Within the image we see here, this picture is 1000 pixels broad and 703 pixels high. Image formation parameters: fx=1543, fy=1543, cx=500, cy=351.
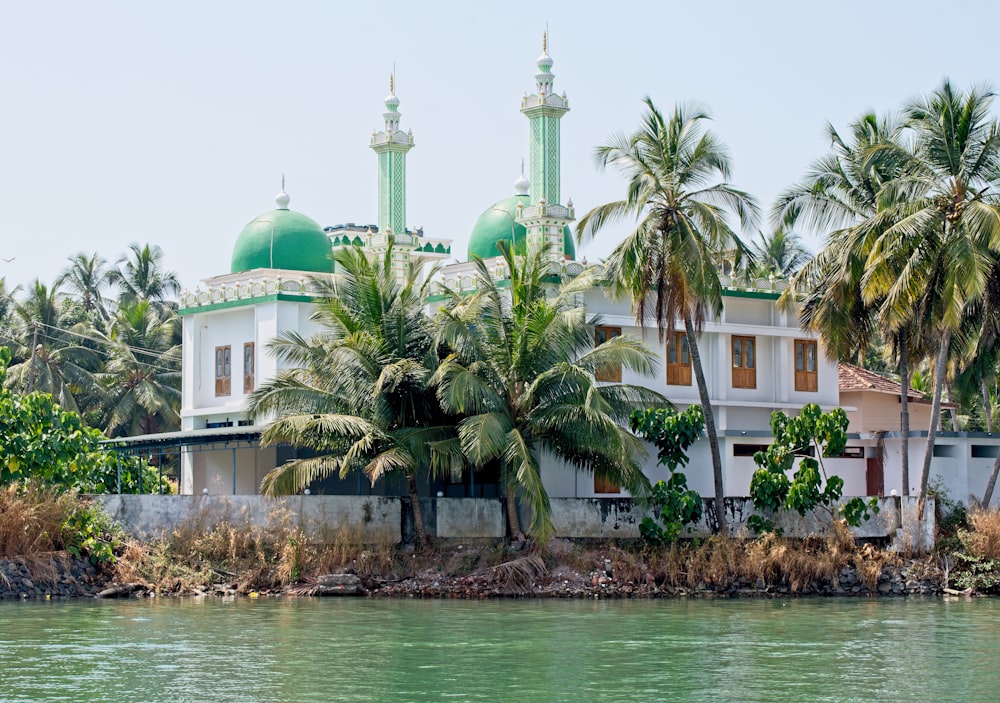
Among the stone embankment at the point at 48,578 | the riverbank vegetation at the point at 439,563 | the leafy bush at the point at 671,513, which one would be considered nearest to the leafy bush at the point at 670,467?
the leafy bush at the point at 671,513

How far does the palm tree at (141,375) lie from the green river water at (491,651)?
22081 millimetres

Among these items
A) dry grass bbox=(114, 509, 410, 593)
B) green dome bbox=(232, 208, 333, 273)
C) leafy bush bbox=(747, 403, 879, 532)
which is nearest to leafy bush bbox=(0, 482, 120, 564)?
dry grass bbox=(114, 509, 410, 593)

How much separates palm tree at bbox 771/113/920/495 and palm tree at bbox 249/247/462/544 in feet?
30.2

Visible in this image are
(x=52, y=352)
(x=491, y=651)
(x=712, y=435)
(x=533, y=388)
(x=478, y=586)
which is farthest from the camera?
(x=52, y=352)

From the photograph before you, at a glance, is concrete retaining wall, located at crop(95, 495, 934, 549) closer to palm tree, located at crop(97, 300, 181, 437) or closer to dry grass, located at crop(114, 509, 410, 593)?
dry grass, located at crop(114, 509, 410, 593)

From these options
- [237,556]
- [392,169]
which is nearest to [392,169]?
[392,169]

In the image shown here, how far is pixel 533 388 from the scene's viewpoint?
3136cm

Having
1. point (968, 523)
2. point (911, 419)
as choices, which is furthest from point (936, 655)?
point (911, 419)

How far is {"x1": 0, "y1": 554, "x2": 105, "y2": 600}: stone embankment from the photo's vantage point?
96.6 feet

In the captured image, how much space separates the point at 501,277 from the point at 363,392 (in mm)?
6507

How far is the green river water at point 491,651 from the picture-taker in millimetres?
18406

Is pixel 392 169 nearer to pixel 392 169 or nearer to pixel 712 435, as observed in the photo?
pixel 392 169

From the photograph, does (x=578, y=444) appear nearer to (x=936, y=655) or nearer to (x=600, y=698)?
(x=936, y=655)

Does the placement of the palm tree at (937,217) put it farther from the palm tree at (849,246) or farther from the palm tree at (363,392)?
the palm tree at (363,392)
